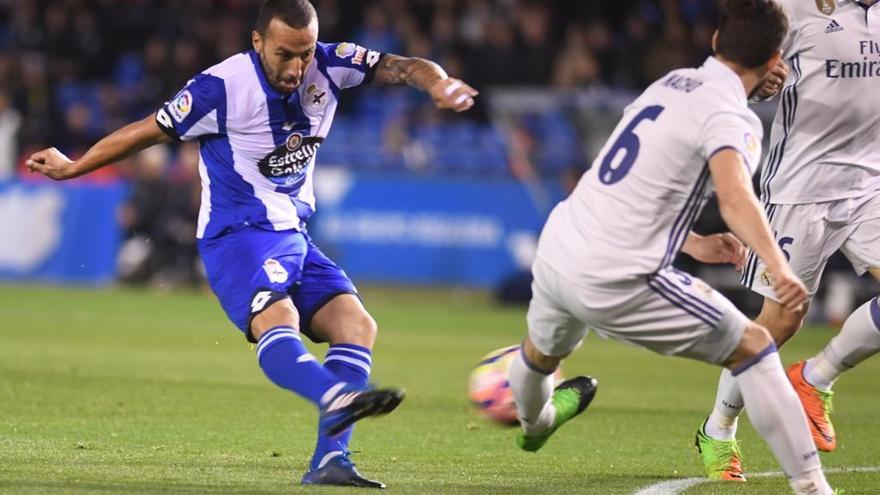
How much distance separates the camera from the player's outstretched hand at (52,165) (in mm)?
6758

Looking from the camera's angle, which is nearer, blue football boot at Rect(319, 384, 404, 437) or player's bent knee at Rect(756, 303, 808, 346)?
blue football boot at Rect(319, 384, 404, 437)

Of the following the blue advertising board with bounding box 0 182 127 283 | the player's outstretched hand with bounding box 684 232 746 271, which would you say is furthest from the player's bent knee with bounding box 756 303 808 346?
the blue advertising board with bounding box 0 182 127 283

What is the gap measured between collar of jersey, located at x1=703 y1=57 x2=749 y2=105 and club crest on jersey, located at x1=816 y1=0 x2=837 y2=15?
7.66ft

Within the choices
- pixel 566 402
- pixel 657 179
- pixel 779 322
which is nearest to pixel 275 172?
A: pixel 566 402

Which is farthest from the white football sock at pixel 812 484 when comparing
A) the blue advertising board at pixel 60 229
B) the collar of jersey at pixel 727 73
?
the blue advertising board at pixel 60 229

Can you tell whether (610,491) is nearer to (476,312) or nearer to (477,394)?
(477,394)

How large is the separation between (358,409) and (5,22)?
936 inches

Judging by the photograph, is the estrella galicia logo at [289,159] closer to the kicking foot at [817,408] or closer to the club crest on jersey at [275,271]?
the club crest on jersey at [275,271]

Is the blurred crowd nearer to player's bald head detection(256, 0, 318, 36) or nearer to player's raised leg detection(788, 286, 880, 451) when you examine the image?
player's raised leg detection(788, 286, 880, 451)

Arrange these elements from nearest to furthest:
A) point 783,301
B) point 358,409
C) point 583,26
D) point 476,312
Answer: point 783,301 < point 358,409 < point 476,312 < point 583,26

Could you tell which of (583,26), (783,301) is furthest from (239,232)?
(583,26)

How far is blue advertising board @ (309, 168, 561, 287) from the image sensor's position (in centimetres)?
2047

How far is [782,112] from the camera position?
26.4 feet

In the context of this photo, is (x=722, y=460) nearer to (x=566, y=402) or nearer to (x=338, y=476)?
(x=566, y=402)
